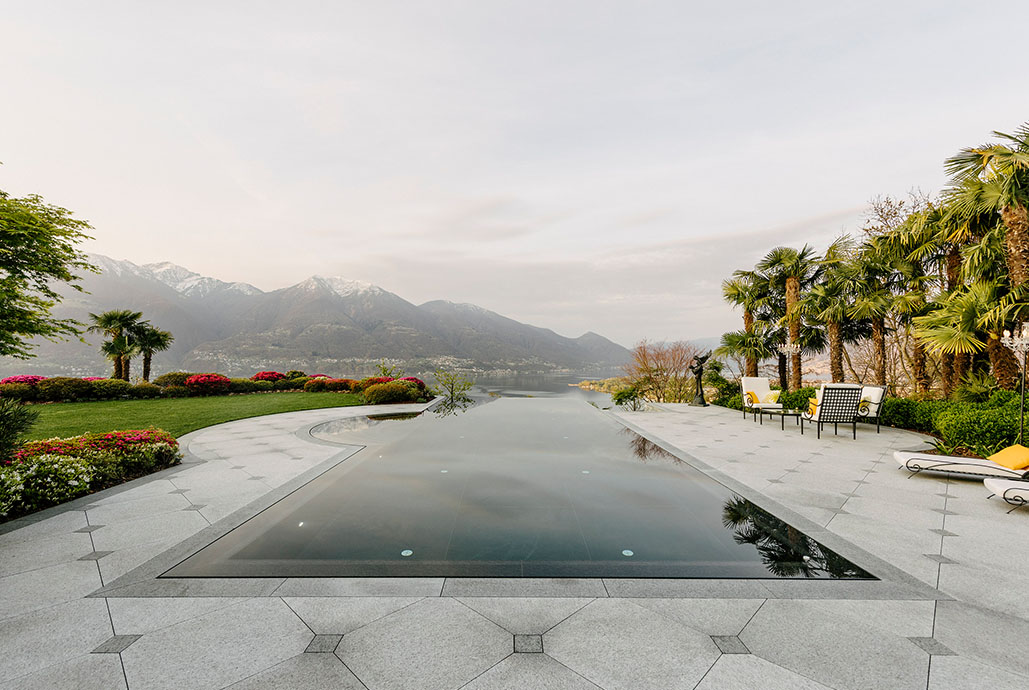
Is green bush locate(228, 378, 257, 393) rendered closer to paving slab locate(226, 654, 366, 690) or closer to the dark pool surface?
the dark pool surface

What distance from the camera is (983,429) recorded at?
601cm

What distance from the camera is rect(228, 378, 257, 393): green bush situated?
16219mm

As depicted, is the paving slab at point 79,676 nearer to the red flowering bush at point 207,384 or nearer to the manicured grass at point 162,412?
the manicured grass at point 162,412

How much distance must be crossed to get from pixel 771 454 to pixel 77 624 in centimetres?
786

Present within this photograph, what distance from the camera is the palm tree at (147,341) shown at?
53.9 ft

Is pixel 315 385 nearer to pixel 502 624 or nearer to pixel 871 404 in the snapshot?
pixel 502 624

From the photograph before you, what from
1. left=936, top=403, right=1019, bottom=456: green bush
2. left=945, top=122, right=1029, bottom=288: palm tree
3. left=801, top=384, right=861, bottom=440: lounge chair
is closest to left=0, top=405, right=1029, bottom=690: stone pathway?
left=936, top=403, right=1019, bottom=456: green bush

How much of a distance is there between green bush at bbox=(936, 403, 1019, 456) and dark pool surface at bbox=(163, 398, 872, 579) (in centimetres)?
454

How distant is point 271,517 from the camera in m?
3.73

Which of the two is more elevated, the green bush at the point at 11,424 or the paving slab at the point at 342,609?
the green bush at the point at 11,424

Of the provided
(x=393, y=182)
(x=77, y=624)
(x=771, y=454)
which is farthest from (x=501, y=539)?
(x=393, y=182)

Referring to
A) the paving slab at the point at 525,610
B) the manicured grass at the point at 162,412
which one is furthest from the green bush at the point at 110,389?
the paving slab at the point at 525,610

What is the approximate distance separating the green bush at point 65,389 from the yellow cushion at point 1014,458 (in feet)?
69.5

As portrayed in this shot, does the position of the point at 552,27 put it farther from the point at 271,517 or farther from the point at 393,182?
the point at 271,517
